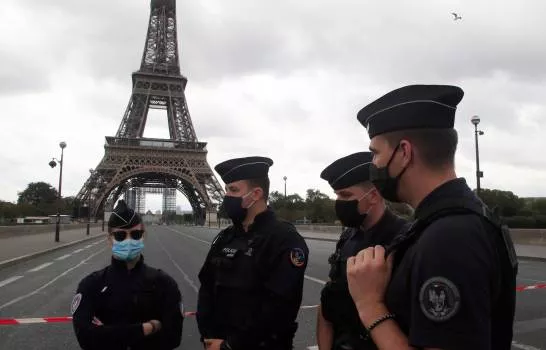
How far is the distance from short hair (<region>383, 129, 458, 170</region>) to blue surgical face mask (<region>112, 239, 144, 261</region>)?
2.18 meters

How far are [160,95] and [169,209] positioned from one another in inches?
3421

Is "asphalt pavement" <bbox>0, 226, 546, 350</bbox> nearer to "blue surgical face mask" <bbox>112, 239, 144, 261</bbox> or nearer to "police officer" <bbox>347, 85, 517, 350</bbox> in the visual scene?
"blue surgical face mask" <bbox>112, 239, 144, 261</bbox>

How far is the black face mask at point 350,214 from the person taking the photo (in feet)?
11.5

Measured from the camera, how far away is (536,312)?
8.30m

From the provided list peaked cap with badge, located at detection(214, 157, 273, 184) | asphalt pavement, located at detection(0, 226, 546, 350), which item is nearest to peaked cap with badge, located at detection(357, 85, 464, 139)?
peaked cap with badge, located at detection(214, 157, 273, 184)

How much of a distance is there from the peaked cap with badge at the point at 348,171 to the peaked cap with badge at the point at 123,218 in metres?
1.44

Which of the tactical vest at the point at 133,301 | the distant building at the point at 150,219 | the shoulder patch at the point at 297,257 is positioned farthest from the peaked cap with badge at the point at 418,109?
the distant building at the point at 150,219

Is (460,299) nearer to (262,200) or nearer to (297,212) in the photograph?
(262,200)

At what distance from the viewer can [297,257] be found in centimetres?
308

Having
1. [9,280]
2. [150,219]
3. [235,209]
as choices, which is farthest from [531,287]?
[150,219]

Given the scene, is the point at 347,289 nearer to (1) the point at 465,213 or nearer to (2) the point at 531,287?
(1) the point at 465,213

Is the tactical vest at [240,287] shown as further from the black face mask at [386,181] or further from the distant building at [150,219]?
the distant building at [150,219]

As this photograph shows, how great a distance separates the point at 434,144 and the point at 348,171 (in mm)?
1891

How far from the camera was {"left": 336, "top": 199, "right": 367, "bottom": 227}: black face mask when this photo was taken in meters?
3.51
